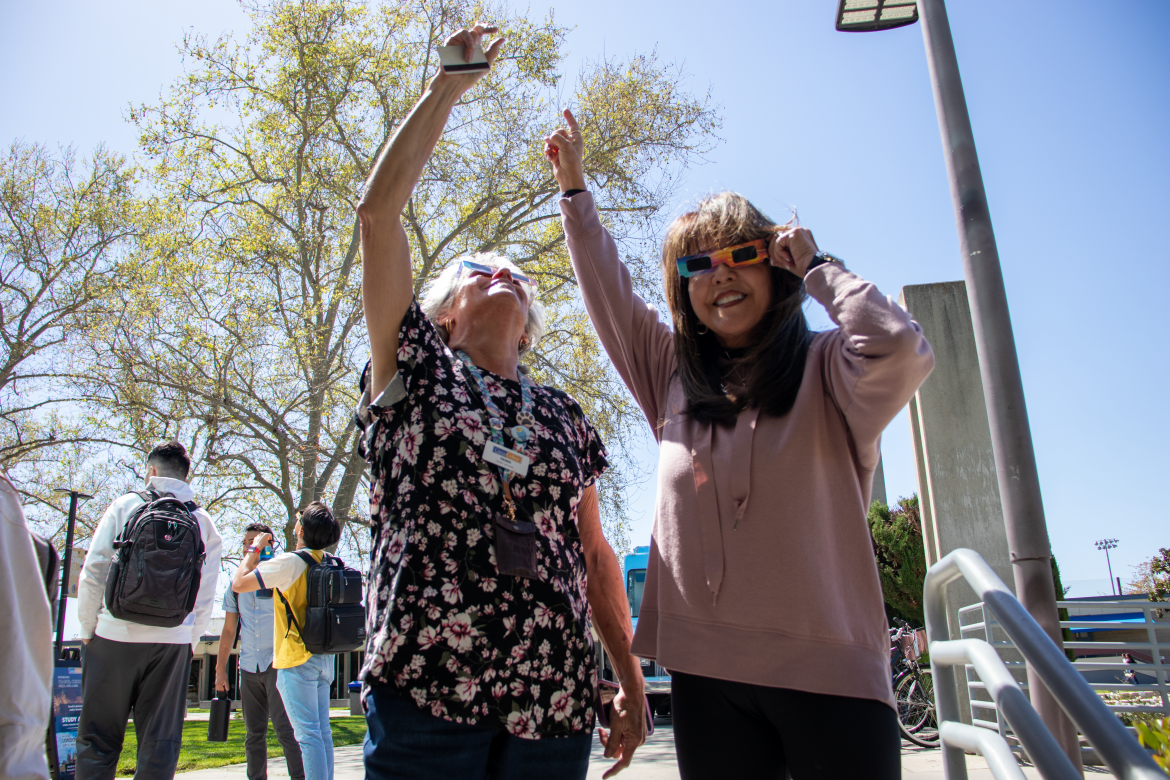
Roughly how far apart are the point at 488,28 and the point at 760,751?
1.79 m

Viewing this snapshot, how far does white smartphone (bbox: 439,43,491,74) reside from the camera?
1.82 metres

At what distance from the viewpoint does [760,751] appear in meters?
1.49

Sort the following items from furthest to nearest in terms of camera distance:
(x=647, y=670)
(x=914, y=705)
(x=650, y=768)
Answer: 1. (x=647, y=670)
2. (x=914, y=705)
3. (x=650, y=768)

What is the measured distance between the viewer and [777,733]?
4.96ft

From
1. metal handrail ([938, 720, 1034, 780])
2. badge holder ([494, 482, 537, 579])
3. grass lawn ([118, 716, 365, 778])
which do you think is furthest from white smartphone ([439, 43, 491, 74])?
grass lawn ([118, 716, 365, 778])

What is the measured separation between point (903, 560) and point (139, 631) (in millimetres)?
10252

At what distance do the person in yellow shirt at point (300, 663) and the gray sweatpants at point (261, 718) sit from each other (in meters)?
0.74

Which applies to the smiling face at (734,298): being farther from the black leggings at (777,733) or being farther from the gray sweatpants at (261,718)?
the gray sweatpants at (261,718)

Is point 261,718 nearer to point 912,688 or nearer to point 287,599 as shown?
point 287,599

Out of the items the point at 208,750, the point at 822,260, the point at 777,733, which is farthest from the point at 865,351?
the point at 208,750

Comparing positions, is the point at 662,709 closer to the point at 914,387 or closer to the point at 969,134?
the point at 969,134

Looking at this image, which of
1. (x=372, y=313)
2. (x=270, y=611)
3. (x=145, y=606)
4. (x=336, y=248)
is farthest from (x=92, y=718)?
(x=336, y=248)

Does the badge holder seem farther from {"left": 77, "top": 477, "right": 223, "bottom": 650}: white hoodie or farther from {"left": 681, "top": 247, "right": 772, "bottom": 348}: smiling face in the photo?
{"left": 77, "top": 477, "right": 223, "bottom": 650}: white hoodie

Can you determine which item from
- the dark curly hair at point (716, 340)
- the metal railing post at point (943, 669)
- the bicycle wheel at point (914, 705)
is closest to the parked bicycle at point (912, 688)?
the bicycle wheel at point (914, 705)
